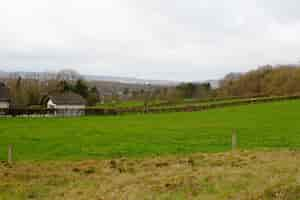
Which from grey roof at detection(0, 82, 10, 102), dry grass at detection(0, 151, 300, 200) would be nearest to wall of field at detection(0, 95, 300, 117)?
grey roof at detection(0, 82, 10, 102)

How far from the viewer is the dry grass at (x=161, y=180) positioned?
676 centimetres

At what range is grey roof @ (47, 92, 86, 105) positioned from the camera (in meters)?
68.2

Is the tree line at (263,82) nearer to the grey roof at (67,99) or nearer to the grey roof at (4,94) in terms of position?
the grey roof at (67,99)

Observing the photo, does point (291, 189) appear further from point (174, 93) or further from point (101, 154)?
point (174, 93)

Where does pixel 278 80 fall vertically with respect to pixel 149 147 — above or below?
above

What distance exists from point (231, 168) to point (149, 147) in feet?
29.5

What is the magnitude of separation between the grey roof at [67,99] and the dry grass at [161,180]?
58936 mm

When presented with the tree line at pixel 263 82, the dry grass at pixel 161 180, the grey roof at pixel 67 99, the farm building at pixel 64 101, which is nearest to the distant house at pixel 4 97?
the farm building at pixel 64 101

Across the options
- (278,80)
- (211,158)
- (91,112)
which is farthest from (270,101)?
(211,158)

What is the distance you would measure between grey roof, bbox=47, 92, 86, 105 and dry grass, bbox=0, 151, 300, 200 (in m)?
58.9

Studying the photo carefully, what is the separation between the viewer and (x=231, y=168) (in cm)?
896

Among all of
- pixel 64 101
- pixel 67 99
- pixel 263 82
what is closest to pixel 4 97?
pixel 64 101

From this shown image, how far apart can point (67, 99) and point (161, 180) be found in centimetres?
6258

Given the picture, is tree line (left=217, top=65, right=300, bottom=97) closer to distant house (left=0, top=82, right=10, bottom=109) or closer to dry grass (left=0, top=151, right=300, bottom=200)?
distant house (left=0, top=82, right=10, bottom=109)
